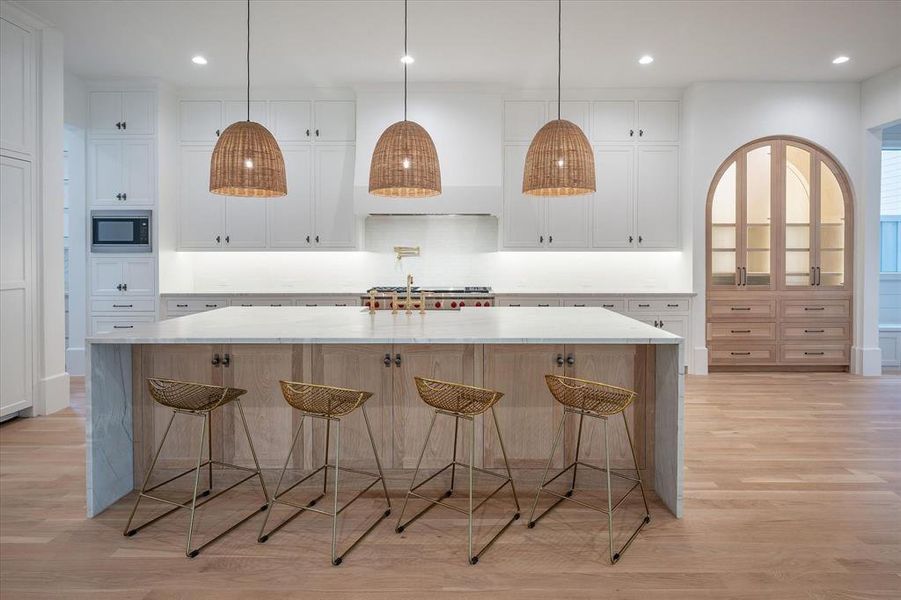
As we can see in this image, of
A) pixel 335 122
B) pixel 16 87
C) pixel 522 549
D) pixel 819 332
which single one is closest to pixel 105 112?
pixel 16 87

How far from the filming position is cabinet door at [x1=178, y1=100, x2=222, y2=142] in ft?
19.8

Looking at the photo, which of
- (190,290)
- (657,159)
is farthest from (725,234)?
(190,290)

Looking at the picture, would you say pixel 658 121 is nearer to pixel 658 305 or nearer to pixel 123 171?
pixel 658 305

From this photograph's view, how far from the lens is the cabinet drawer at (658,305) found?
5.83 m

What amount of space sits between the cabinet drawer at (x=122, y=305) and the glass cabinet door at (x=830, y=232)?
6.94 meters

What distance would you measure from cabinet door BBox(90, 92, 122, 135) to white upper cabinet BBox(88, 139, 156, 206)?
0.40ft

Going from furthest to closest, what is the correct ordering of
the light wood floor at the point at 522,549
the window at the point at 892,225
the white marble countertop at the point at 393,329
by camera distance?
the window at the point at 892,225, the white marble countertop at the point at 393,329, the light wood floor at the point at 522,549

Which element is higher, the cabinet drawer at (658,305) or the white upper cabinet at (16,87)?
the white upper cabinet at (16,87)

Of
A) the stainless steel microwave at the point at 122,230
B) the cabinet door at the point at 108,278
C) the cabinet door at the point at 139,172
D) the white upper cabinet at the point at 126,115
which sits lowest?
the cabinet door at the point at 108,278

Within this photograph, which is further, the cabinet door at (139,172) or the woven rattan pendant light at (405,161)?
the cabinet door at (139,172)

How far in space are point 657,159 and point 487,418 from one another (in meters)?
4.31

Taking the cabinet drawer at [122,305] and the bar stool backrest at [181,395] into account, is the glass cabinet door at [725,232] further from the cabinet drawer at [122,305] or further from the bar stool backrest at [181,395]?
the cabinet drawer at [122,305]

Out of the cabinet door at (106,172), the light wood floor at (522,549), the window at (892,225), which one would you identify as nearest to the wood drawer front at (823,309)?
the window at (892,225)

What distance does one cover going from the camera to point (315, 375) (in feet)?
9.57
